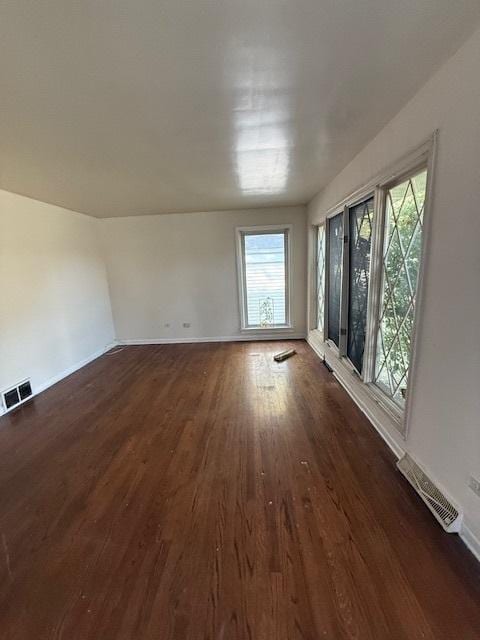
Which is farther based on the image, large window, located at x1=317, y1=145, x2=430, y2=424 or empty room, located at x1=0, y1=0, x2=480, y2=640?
large window, located at x1=317, y1=145, x2=430, y2=424

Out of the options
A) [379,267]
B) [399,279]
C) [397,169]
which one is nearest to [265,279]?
[379,267]

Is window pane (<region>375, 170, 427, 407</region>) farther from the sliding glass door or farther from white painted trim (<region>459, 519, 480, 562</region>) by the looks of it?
white painted trim (<region>459, 519, 480, 562</region>)

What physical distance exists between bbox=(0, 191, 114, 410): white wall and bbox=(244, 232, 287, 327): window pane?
2651 millimetres

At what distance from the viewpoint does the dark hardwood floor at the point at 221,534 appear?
44.1 inches

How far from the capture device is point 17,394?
306 cm

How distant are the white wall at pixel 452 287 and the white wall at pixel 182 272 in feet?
10.6

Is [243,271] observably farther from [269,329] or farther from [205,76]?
[205,76]

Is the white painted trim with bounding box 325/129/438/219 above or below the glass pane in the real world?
above

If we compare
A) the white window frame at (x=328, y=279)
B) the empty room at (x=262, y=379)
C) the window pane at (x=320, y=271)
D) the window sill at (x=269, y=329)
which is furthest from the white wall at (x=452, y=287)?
the window sill at (x=269, y=329)

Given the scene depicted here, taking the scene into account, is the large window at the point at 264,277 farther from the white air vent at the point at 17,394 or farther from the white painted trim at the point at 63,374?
the white air vent at the point at 17,394

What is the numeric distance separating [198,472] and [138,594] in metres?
0.74

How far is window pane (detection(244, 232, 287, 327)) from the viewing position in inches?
190

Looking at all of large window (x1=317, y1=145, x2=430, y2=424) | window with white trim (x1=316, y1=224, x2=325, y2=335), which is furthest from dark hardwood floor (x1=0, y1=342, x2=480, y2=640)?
window with white trim (x1=316, y1=224, x2=325, y2=335)

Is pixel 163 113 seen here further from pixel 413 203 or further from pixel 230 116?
pixel 413 203
